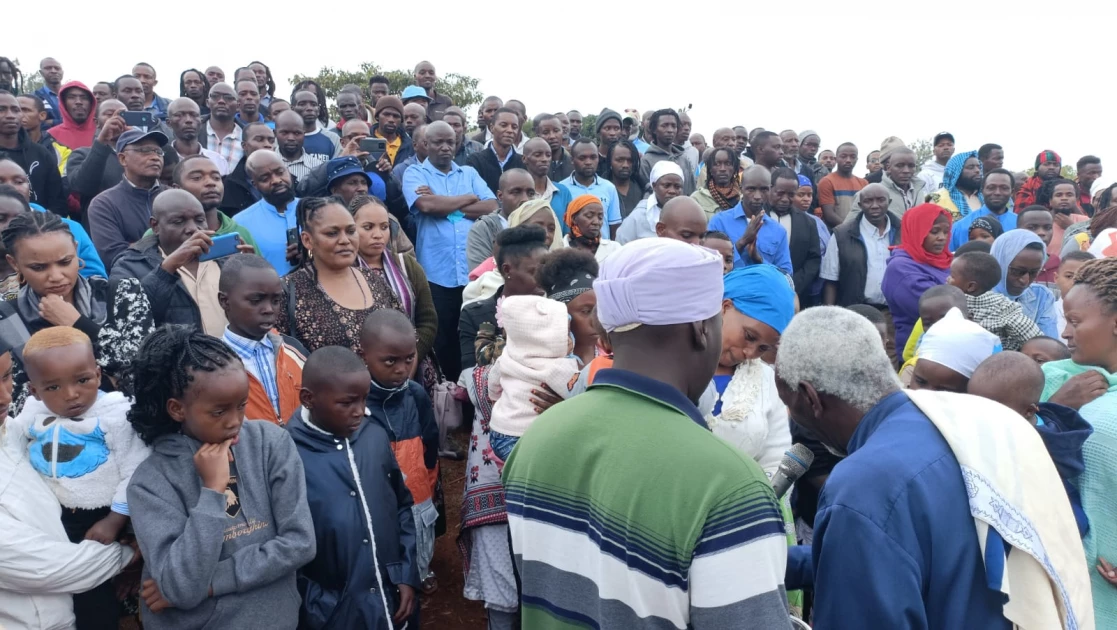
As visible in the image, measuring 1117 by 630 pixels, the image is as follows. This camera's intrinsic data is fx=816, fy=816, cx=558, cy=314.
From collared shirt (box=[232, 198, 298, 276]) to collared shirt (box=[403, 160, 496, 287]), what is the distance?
1395 mm

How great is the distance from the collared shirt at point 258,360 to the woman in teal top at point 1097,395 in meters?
3.34

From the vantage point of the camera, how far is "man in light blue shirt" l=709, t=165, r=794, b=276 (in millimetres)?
7441

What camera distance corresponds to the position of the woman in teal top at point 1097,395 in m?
2.73

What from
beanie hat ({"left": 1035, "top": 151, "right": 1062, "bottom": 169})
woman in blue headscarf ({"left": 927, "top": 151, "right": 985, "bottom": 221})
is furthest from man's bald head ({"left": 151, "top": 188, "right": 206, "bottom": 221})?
beanie hat ({"left": 1035, "top": 151, "right": 1062, "bottom": 169})

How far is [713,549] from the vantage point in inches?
62.8

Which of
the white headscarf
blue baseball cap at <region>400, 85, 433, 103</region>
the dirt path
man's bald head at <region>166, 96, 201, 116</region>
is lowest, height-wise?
the dirt path

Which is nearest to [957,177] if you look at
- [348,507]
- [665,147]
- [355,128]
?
[665,147]

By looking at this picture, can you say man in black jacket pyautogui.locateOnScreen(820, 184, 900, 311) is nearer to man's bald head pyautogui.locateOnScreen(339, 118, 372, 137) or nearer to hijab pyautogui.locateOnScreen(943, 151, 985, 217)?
hijab pyautogui.locateOnScreen(943, 151, 985, 217)

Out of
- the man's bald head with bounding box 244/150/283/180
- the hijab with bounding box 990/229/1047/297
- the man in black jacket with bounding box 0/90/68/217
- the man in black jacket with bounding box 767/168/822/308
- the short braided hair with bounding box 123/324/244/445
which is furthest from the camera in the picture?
the man in black jacket with bounding box 767/168/822/308

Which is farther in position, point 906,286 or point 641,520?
point 906,286

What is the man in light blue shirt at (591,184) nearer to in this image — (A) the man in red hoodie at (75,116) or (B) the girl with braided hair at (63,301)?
(B) the girl with braided hair at (63,301)

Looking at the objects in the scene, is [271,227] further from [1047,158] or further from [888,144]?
[1047,158]

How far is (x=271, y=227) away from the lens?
5770 millimetres

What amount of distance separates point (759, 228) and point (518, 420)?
4.55 metres
